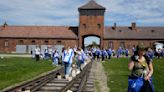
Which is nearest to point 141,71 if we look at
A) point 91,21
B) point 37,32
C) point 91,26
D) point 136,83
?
point 136,83

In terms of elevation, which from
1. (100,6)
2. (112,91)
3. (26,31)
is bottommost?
(112,91)

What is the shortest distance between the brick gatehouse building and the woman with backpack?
224 feet

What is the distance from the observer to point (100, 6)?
7800 cm

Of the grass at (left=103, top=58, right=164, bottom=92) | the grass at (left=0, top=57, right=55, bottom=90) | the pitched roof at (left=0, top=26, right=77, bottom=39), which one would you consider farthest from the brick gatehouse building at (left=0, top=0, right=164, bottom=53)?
the grass at (left=103, top=58, right=164, bottom=92)

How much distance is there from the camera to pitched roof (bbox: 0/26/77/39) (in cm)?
7931

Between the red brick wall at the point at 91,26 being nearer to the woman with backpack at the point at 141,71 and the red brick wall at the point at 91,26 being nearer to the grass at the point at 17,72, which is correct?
the grass at the point at 17,72

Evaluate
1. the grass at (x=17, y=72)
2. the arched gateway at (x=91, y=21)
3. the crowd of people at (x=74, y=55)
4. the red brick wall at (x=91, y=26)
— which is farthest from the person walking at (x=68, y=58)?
the red brick wall at (x=91, y=26)

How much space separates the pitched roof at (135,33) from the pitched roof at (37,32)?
296 inches

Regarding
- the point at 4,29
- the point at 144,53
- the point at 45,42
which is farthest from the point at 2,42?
the point at 144,53

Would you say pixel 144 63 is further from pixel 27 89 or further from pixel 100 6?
pixel 100 6

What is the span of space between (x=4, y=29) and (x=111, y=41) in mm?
22310

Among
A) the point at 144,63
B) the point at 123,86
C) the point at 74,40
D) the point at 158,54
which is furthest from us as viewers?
the point at 74,40

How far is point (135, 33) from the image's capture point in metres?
81.3

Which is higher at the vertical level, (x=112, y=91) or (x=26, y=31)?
(x=26, y=31)
